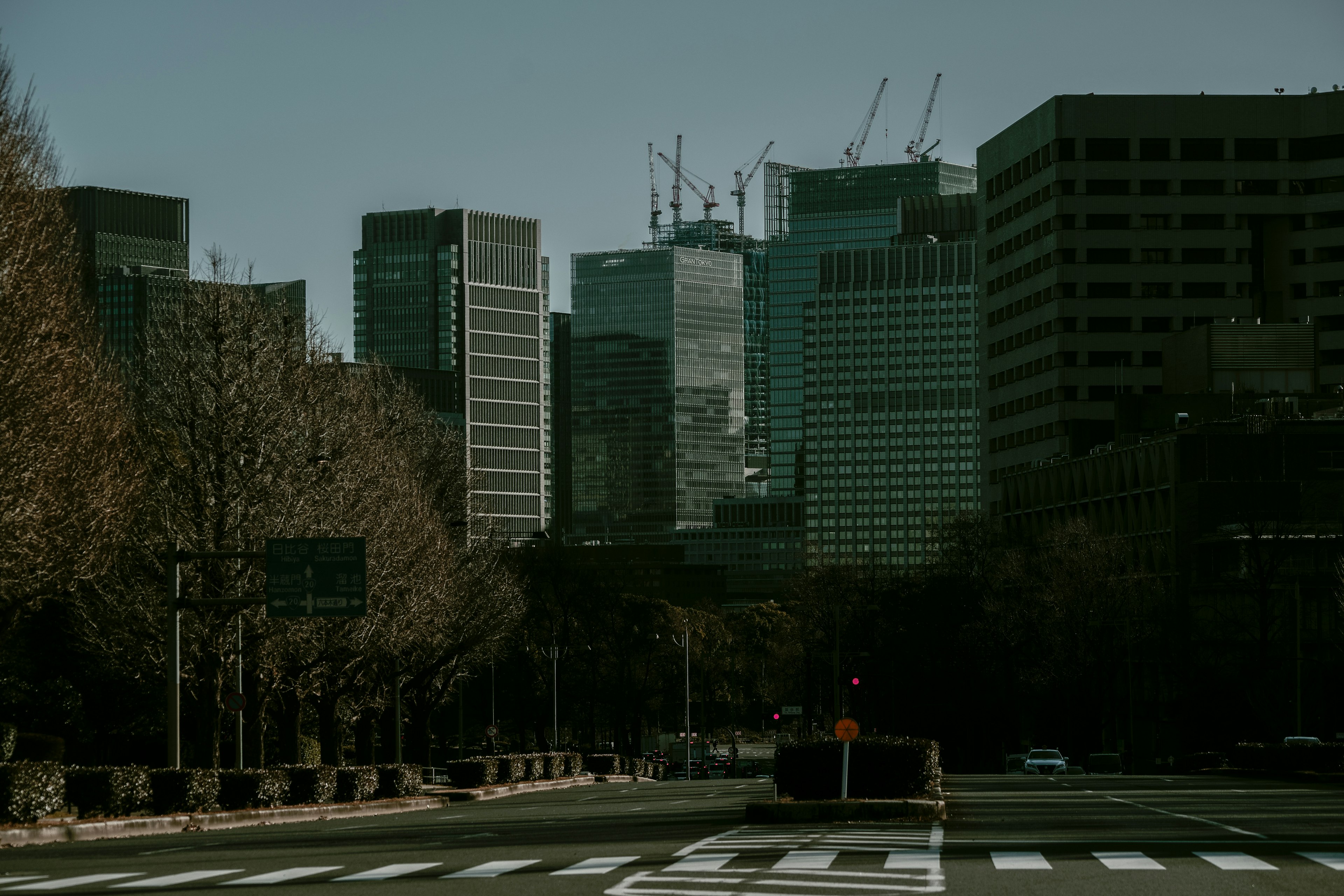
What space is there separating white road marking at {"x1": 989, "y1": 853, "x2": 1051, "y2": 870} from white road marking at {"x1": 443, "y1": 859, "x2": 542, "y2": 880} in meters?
5.40

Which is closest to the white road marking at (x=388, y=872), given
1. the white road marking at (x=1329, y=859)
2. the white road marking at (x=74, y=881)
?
the white road marking at (x=74, y=881)

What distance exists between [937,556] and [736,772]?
137ft

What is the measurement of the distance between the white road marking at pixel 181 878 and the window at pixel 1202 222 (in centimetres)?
12774

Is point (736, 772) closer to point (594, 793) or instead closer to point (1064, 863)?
point (594, 793)

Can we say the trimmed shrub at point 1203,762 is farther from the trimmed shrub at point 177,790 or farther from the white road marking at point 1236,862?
the white road marking at point 1236,862

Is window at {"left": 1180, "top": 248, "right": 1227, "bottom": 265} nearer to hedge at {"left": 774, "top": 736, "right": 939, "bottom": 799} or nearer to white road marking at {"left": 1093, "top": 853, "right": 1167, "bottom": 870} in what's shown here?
hedge at {"left": 774, "top": 736, "right": 939, "bottom": 799}

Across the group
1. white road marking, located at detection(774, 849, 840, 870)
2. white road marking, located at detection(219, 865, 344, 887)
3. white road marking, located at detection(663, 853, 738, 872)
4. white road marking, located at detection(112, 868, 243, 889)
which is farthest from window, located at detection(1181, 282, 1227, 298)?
white road marking, located at detection(112, 868, 243, 889)

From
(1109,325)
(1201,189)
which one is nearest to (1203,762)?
(1109,325)

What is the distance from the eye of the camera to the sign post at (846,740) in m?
30.1

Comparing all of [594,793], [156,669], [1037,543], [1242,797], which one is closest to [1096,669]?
[1037,543]

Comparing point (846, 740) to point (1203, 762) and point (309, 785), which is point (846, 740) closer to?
point (309, 785)

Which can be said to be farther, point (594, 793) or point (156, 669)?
point (594, 793)

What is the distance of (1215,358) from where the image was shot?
114125mm

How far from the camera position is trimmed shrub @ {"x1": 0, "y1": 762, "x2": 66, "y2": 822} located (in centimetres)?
2709
